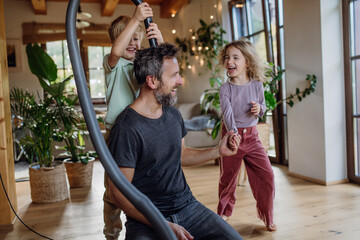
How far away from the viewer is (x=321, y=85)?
326cm

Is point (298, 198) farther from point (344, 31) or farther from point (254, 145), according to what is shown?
point (344, 31)

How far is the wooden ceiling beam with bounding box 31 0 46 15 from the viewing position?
272 inches

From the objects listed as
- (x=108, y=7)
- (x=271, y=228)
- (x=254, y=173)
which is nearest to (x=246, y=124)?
(x=254, y=173)

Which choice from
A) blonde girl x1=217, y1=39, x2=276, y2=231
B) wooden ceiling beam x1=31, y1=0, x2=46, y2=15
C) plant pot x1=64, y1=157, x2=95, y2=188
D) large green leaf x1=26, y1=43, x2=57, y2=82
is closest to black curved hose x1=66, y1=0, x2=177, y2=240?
blonde girl x1=217, y1=39, x2=276, y2=231

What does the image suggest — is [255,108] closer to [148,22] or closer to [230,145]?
[230,145]

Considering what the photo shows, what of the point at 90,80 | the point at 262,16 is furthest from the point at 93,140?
the point at 90,80

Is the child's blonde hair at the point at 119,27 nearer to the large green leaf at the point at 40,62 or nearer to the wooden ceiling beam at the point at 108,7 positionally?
the large green leaf at the point at 40,62

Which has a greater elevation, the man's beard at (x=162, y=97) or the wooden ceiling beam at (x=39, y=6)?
the wooden ceiling beam at (x=39, y=6)

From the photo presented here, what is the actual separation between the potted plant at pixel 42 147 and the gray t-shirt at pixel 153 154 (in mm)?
2026

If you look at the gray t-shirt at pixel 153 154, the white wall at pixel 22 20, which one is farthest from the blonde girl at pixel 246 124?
the white wall at pixel 22 20

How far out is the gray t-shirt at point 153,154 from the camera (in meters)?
1.23

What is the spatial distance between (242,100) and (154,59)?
120 cm

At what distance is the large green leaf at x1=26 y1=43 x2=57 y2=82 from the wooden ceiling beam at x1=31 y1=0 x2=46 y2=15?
14.0 ft

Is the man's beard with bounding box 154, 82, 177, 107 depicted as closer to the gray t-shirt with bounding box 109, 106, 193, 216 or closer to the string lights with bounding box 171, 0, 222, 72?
the gray t-shirt with bounding box 109, 106, 193, 216
